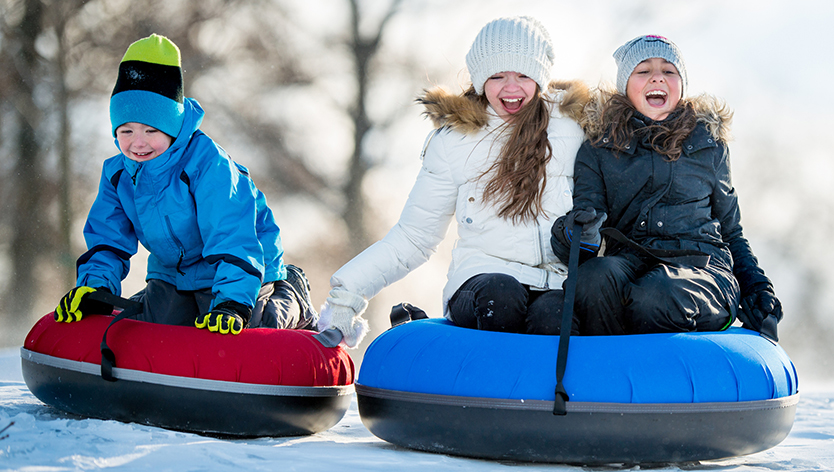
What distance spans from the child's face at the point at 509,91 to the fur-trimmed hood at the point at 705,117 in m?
0.23

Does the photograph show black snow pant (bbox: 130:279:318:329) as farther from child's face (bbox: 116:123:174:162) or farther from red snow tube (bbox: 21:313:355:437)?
child's face (bbox: 116:123:174:162)

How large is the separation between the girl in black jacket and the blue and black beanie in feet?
4.86

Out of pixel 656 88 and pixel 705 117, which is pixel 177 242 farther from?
pixel 705 117

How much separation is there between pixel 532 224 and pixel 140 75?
1553mm

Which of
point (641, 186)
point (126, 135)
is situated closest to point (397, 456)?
point (641, 186)

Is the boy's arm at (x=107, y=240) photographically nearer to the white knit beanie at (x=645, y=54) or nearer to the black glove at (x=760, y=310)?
the white knit beanie at (x=645, y=54)

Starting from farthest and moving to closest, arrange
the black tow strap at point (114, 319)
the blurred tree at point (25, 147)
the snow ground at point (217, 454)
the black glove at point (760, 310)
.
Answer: the blurred tree at point (25, 147), the black glove at point (760, 310), the black tow strap at point (114, 319), the snow ground at point (217, 454)

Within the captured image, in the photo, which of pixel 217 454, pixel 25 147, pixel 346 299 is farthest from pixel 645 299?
pixel 25 147

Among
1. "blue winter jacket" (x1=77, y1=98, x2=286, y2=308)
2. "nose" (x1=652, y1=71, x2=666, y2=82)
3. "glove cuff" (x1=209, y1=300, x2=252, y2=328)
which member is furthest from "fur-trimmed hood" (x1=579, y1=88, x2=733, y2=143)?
"glove cuff" (x1=209, y1=300, x2=252, y2=328)

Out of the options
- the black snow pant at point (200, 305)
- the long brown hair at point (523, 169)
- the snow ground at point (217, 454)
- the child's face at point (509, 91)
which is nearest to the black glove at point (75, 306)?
the black snow pant at point (200, 305)

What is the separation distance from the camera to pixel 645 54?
2676mm

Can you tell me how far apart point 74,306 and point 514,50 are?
6.21 ft

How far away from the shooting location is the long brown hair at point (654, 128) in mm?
2582

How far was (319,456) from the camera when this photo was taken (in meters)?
2.06
